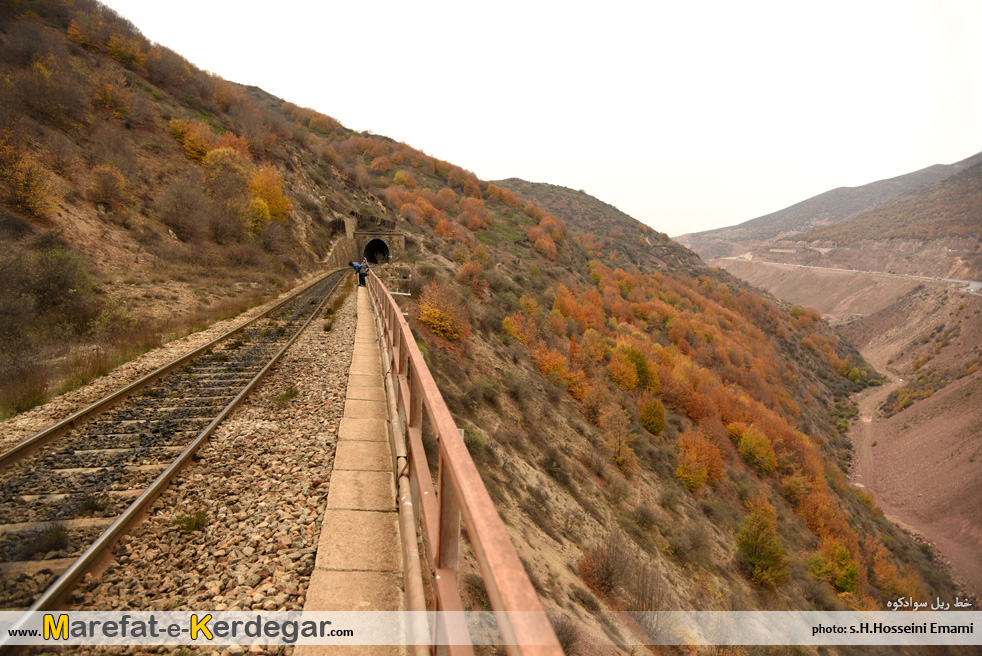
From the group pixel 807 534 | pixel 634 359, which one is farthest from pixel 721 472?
pixel 634 359

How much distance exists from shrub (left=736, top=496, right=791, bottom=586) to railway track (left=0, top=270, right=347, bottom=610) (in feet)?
70.8

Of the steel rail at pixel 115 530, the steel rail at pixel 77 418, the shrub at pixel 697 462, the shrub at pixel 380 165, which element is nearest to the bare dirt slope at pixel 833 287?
the shrub at pixel 697 462

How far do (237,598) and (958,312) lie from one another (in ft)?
336

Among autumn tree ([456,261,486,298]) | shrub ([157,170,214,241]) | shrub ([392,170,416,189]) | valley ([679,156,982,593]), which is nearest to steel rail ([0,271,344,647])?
shrub ([157,170,214,241])

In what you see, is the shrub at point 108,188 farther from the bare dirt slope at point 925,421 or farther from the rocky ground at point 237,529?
the bare dirt slope at point 925,421

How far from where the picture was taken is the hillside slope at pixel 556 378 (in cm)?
1244

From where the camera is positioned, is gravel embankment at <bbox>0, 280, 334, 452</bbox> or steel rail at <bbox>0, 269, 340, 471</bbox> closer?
steel rail at <bbox>0, 269, 340, 471</bbox>

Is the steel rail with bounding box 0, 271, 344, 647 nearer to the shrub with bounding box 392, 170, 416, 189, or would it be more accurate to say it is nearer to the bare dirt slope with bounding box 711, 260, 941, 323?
the shrub with bounding box 392, 170, 416, 189

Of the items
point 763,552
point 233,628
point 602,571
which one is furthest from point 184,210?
point 763,552

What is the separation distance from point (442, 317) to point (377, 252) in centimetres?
3292

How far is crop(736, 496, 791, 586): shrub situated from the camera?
57.8ft

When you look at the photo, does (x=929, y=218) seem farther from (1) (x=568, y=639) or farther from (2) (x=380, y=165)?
(1) (x=568, y=639)

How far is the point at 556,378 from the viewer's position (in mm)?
24984

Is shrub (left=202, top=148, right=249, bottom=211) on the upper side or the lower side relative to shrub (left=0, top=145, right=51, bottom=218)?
upper
